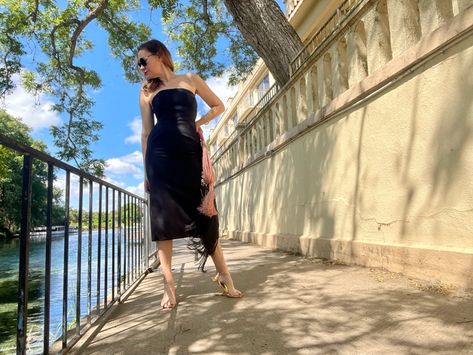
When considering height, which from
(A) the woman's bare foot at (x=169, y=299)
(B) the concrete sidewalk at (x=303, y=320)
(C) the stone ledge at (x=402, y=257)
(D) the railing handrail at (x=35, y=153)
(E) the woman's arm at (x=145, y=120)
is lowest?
(B) the concrete sidewalk at (x=303, y=320)

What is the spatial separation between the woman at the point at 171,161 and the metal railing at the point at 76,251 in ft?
1.46

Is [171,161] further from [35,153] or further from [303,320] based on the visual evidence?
[303,320]

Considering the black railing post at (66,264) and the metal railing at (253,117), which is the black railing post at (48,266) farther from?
the metal railing at (253,117)

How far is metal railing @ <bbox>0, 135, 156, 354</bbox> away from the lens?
1413 millimetres

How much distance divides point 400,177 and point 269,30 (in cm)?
397

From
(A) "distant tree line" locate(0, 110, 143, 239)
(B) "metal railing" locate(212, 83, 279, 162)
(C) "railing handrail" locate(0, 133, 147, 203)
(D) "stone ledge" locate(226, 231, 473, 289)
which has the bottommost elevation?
(D) "stone ledge" locate(226, 231, 473, 289)

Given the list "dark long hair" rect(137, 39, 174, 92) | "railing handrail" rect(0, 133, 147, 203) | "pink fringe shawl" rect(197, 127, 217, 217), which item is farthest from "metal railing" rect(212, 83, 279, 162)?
"railing handrail" rect(0, 133, 147, 203)

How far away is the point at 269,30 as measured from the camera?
6.15 metres

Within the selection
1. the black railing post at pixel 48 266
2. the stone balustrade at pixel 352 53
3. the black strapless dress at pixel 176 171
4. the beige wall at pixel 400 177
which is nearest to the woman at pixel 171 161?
the black strapless dress at pixel 176 171

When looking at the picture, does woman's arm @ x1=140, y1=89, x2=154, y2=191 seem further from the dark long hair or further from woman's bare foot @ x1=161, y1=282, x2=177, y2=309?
woman's bare foot @ x1=161, y1=282, x2=177, y2=309

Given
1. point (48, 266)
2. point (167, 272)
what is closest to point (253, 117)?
point (167, 272)

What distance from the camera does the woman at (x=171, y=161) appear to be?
250cm

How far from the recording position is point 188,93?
2637 millimetres

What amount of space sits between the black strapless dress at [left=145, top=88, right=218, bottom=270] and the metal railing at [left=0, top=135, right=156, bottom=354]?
0.43 m
